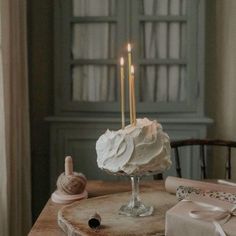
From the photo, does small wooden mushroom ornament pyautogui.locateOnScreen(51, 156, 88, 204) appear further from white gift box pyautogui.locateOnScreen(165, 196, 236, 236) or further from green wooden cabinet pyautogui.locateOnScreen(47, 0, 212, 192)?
green wooden cabinet pyautogui.locateOnScreen(47, 0, 212, 192)

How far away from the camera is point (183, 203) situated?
1140 millimetres

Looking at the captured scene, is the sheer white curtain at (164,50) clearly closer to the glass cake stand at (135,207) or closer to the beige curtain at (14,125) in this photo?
the beige curtain at (14,125)

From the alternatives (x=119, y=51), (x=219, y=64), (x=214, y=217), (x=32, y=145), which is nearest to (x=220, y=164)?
(x=219, y=64)

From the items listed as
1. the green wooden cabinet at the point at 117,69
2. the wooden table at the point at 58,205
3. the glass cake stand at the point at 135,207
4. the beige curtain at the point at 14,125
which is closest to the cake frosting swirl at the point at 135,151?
the glass cake stand at the point at 135,207

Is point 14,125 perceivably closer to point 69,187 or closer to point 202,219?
point 69,187

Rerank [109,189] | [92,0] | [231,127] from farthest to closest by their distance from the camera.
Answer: [231,127]
[92,0]
[109,189]

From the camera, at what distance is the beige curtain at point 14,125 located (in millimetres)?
2109

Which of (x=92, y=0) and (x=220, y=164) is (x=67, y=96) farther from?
(x=220, y=164)

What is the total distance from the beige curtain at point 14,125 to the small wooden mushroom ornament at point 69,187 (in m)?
0.69

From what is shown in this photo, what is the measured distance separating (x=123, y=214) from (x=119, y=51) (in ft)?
4.77

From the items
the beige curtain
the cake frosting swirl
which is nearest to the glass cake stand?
the cake frosting swirl

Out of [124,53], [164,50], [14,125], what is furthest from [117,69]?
[14,125]

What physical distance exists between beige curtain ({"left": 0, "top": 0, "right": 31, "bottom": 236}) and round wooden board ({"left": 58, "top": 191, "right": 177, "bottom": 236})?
0.82 metres

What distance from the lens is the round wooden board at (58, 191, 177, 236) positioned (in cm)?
119
